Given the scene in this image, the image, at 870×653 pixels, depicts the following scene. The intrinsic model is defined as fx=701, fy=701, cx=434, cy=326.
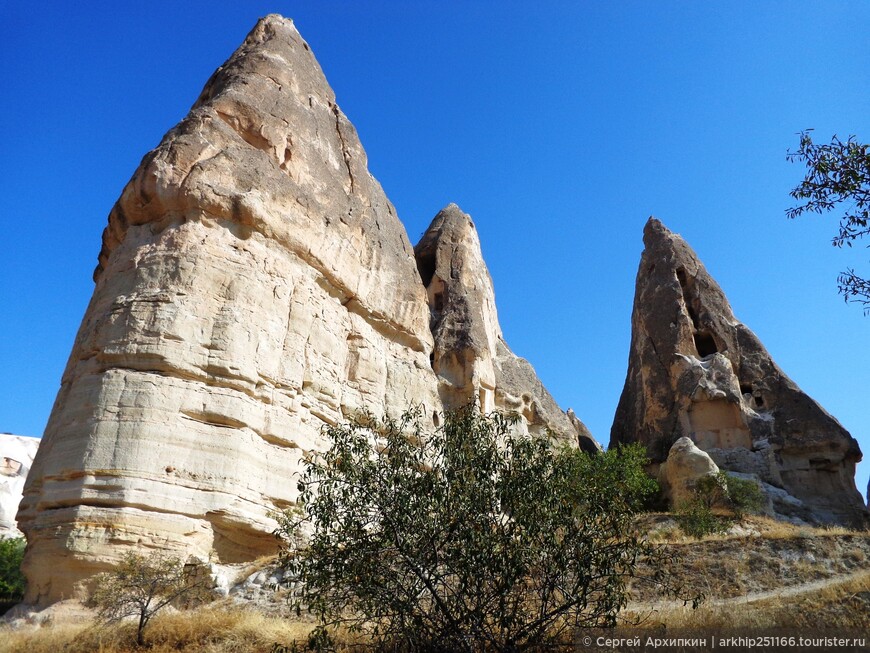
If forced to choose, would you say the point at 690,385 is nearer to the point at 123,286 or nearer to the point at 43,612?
the point at 123,286

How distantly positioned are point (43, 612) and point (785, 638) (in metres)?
10.7

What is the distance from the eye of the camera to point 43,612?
1112 cm

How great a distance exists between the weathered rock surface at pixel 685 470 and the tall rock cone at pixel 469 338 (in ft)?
11.8

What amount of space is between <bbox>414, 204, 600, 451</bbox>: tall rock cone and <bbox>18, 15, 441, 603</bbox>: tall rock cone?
1.67 m

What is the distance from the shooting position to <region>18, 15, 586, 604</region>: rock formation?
1196cm

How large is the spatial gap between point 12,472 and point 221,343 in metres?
32.7

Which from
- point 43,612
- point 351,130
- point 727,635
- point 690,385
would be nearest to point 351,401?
point 43,612

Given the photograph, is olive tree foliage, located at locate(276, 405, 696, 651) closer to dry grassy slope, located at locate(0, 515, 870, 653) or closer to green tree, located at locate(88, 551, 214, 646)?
dry grassy slope, located at locate(0, 515, 870, 653)

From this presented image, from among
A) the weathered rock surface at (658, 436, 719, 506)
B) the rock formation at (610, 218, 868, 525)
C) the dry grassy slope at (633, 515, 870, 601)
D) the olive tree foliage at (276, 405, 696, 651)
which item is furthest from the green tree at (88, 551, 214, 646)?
the rock formation at (610, 218, 868, 525)

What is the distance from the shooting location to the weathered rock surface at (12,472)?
35591 mm

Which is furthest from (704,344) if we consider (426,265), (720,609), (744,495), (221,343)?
(221,343)

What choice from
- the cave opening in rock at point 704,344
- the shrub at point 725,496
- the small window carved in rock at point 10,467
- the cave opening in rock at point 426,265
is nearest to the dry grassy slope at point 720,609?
the shrub at point 725,496

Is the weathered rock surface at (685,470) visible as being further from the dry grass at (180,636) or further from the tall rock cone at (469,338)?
the dry grass at (180,636)

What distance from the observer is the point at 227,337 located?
13.8 meters
